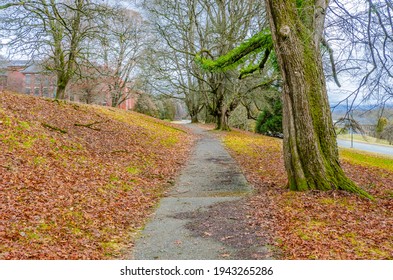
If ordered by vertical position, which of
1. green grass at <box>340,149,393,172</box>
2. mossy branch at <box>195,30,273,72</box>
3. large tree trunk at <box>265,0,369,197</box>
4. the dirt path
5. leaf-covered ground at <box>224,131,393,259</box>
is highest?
mossy branch at <box>195,30,273,72</box>

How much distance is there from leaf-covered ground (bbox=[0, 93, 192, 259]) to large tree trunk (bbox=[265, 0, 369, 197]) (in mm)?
3403

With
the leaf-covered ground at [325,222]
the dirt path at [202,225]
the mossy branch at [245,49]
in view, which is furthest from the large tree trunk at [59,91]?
the leaf-covered ground at [325,222]

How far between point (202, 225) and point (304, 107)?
11.2 feet

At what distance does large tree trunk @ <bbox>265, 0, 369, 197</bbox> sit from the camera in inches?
287

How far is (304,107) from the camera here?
7.30m

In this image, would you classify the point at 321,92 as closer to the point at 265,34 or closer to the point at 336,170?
the point at 336,170

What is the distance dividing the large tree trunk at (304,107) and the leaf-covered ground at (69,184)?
3403 millimetres

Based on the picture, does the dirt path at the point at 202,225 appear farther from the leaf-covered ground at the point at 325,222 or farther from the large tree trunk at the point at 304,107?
the large tree trunk at the point at 304,107

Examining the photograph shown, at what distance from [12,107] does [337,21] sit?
10.2m

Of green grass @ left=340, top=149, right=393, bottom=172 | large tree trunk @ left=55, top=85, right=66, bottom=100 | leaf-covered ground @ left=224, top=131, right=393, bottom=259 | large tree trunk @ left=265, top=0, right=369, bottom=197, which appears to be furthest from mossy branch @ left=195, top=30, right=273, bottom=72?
large tree trunk @ left=55, top=85, right=66, bottom=100

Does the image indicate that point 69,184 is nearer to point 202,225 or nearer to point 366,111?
point 202,225

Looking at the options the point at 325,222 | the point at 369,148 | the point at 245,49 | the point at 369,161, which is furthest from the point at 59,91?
the point at 369,148

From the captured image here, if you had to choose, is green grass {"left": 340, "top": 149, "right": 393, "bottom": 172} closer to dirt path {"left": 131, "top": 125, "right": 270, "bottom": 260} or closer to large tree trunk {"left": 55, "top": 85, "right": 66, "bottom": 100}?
dirt path {"left": 131, "top": 125, "right": 270, "bottom": 260}

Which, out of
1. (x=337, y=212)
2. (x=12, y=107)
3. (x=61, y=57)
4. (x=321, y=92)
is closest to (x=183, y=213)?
(x=337, y=212)
